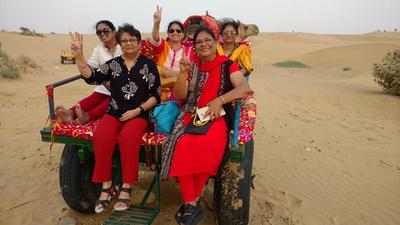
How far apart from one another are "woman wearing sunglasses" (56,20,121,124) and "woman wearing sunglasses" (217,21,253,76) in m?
1.32

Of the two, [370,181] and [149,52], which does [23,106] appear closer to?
[149,52]

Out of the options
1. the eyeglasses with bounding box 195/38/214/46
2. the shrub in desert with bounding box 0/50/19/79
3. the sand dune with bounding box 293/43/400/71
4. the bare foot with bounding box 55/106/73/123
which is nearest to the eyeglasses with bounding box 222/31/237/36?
the eyeglasses with bounding box 195/38/214/46

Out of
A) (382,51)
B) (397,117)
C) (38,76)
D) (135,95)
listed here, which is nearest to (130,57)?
(135,95)

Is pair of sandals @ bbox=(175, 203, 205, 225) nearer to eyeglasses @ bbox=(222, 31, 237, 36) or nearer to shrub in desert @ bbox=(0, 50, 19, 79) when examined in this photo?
eyeglasses @ bbox=(222, 31, 237, 36)

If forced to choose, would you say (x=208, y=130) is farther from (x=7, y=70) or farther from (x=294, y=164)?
(x=7, y=70)

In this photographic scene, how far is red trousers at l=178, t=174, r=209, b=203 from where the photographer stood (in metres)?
2.83

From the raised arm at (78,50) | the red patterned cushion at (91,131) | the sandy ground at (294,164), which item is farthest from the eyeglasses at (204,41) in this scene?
the sandy ground at (294,164)

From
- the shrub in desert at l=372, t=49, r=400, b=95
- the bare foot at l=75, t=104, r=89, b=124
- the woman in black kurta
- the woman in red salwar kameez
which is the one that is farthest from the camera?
the shrub in desert at l=372, t=49, r=400, b=95

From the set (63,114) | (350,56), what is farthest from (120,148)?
(350,56)

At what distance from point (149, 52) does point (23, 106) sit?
17.6ft

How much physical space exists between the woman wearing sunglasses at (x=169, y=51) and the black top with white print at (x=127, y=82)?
2.10 feet

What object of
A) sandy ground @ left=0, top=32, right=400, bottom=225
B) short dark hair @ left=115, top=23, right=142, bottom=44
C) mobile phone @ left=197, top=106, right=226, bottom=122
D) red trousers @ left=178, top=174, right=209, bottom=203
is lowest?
sandy ground @ left=0, top=32, right=400, bottom=225

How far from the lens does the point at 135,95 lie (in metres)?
3.39

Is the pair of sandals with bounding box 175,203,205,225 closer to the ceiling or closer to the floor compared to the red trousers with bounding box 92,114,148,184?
closer to the floor
